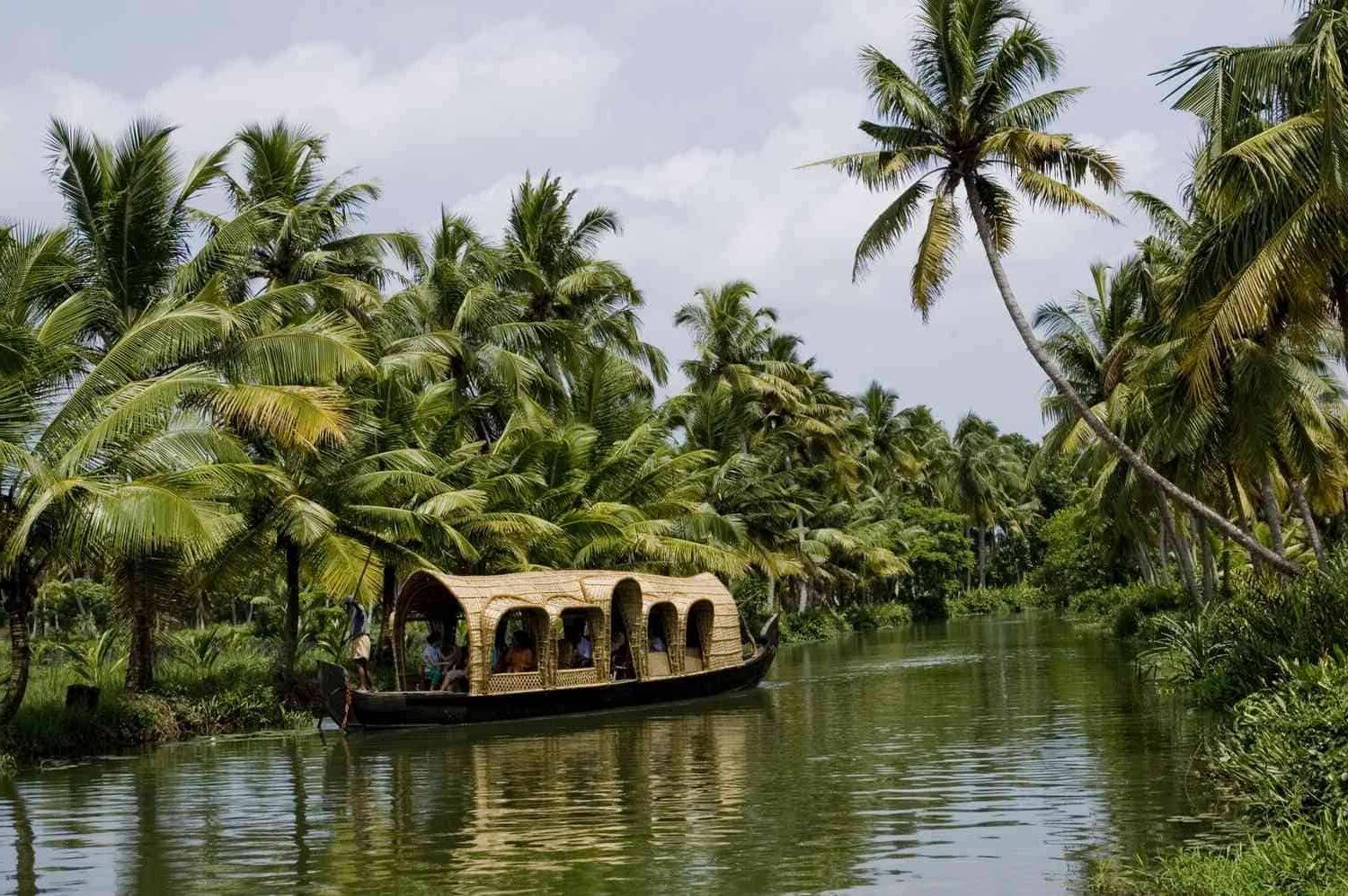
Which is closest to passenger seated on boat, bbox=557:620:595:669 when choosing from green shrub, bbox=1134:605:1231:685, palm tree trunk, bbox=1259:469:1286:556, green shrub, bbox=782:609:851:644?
green shrub, bbox=1134:605:1231:685

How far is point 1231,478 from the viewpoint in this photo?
2114 centimetres

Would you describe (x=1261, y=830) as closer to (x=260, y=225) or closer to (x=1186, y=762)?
(x=1186, y=762)

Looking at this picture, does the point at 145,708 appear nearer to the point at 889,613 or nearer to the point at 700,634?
the point at 700,634

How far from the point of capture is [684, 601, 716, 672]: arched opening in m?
22.6

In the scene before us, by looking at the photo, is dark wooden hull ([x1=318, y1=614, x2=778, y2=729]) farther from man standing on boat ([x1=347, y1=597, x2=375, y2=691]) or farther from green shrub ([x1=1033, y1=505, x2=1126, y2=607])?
green shrub ([x1=1033, y1=505, x2=1126, y2=607])

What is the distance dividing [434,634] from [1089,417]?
385 inches

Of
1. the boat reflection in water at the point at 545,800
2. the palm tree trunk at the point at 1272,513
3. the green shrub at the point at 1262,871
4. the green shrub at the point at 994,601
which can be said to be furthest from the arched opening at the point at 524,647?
the green shrub at the point at 994,601

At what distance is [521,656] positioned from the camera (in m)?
19.8

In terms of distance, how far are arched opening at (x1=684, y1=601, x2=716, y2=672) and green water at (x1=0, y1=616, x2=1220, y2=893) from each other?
269cm

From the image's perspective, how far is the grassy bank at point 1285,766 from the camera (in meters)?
6.83

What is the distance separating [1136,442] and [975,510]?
115ft

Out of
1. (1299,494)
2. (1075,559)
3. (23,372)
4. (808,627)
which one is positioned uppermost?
(23,372)

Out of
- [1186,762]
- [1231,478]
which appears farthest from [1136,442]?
[1186,762]

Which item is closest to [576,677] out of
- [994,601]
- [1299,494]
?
[1299,494]
